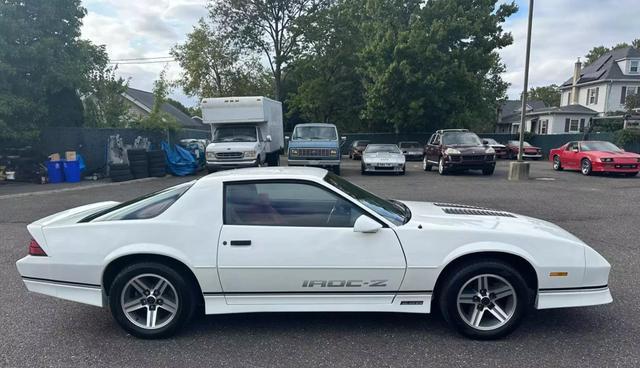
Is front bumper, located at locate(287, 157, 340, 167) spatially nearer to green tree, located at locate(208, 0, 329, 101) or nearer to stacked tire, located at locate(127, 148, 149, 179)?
stacked tire, located at locate(127, 148, 149, 179)

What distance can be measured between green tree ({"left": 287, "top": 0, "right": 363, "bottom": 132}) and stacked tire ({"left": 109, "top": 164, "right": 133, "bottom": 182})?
2245 cm

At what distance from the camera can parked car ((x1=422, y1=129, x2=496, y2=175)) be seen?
15633mm

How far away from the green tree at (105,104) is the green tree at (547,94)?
7153cm

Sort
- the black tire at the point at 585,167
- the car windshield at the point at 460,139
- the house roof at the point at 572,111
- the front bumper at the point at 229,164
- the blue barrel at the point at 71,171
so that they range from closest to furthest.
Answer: the blue barrel at the point at 71,171
the front bumper at the point at 229,164
the black tire at the point at 585,167
the car windshield at the point at 460,139
the house roof at the point at 572,111

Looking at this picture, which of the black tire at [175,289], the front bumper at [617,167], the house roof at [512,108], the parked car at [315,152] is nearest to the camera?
the black tire at [175,289]

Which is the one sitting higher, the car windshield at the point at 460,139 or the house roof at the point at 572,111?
the house roof at the point at 572,111

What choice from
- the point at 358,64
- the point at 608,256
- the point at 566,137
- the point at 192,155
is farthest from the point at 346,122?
the point at 608,256

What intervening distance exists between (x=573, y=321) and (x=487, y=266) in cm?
113

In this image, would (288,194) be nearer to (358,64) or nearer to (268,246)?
(268,246)

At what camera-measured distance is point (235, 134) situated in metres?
15.6

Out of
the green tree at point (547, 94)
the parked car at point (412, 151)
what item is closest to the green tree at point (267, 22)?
the parked car at point (412, 151)

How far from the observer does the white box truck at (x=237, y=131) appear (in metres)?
14.6

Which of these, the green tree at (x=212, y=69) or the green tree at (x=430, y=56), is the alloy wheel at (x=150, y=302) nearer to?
the green tree at (x=430, y=56)

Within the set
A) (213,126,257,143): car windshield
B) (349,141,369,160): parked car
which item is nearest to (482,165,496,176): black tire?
(213,126,257,143): car windshield
